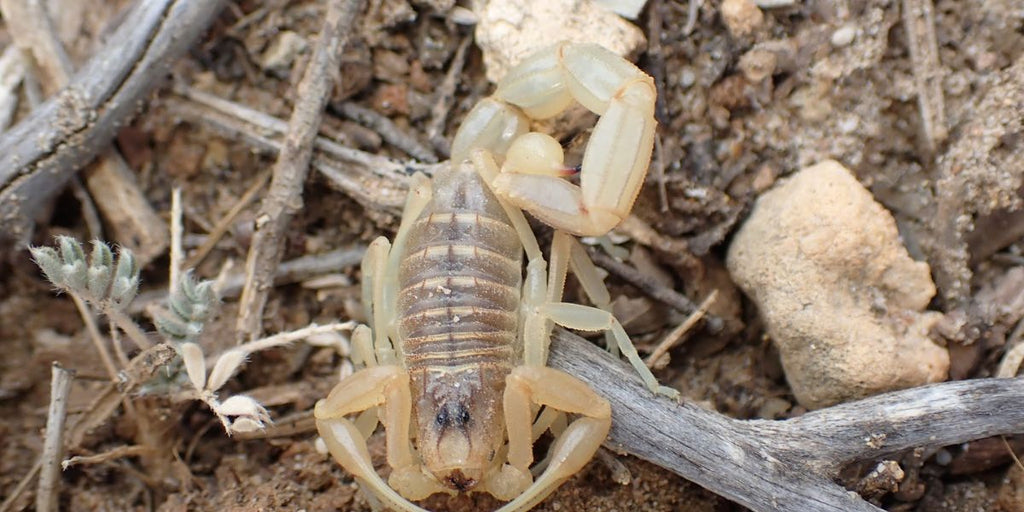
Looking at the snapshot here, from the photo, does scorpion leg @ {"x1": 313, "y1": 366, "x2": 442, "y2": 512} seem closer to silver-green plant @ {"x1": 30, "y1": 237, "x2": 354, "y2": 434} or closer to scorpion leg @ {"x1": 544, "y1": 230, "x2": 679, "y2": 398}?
silver-green plant @ {"x1": 30, "y1": 237, "x2": 354, "y2": 434}

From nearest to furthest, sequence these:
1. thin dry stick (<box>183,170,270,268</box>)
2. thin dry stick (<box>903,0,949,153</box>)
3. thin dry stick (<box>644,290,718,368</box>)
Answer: thin dry stick (<box>644,290,718,368</box>), thin dry stick (<box>903,0,949,153</box>), thin dry stick (<box>183,170,270,268</box>)

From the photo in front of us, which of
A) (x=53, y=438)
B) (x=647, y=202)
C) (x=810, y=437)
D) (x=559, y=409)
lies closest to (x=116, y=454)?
(x=53, y=438)

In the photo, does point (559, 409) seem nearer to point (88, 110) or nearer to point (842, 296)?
point (842, 296)

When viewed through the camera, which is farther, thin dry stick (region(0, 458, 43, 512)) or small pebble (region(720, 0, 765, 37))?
small pebble (region(720, 0, 765, 37))

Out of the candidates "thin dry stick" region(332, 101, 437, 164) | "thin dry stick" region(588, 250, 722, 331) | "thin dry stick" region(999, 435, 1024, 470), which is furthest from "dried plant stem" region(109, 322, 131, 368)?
"thin dry stick" region(999, 435, 1024, 470)

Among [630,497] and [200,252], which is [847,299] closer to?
[630,497]
